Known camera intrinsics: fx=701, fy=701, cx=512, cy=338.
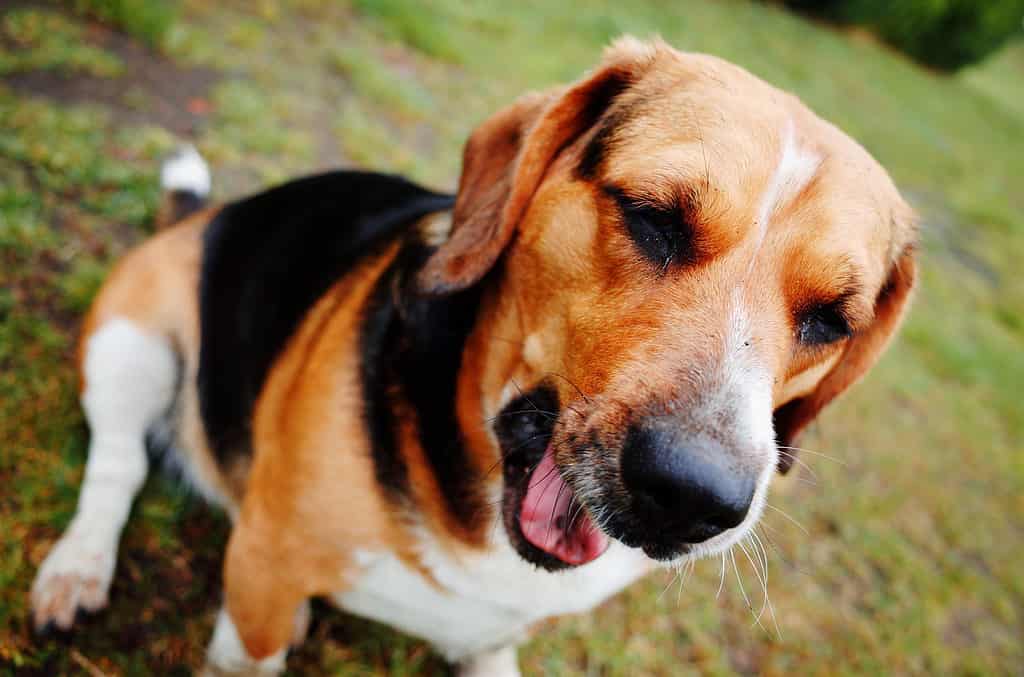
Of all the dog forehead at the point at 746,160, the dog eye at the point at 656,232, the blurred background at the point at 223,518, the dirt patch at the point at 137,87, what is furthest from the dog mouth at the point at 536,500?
the dirt patch at the point at 137,87

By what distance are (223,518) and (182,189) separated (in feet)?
A: 5.54

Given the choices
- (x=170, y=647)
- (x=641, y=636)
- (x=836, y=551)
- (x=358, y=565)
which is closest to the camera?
(x=358, y=565)

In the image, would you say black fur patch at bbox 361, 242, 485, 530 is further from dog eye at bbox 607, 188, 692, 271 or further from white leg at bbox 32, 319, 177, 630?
white leg at bbox 32, 319, 177, 630

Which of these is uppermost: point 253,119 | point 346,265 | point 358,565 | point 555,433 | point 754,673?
point 555,433

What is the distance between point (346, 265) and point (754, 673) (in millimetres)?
2814

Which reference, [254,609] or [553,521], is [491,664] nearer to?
[254,609]

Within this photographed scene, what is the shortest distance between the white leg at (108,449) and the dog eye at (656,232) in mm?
2156

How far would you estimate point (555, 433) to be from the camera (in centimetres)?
178

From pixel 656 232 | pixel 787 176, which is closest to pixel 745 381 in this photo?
pixel 656 232

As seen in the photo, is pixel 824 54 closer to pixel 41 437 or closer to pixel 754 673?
pixel 754 673

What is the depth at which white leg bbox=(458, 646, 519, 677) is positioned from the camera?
9.11 feet

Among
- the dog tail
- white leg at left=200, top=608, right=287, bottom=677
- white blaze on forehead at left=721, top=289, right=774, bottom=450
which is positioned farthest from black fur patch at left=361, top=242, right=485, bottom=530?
the dog tail

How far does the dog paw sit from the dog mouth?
160 cm

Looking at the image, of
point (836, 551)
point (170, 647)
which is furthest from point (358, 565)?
point (836, 551)
